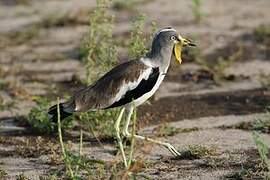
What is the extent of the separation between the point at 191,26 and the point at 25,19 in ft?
7.85

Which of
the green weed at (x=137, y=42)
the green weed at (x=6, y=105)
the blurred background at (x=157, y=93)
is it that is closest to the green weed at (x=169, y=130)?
the blurred background at (x=157, y=93)

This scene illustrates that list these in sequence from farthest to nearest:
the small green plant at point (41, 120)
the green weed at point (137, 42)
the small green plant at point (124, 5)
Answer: the small green plant at point (124, 5) < the small green plant at point (41, 120) < the green weed at point (137, 42)

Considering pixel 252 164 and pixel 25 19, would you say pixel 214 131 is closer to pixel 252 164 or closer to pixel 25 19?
pixel 252 164

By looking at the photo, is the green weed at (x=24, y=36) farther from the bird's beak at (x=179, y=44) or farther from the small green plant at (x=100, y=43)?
the bird's beak at (x=179, y=44)

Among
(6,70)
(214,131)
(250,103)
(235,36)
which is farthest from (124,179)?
(235,36)

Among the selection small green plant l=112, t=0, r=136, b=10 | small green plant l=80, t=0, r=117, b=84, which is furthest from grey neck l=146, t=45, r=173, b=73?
small green plant l=112, t=0, r=136, b=10

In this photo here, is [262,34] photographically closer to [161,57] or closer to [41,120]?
[41,120]

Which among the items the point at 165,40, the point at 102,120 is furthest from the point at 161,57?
the point at 102,120

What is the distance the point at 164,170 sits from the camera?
529 centimetres

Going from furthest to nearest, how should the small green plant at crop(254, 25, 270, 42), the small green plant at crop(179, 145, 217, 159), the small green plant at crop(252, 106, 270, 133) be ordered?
the small green plant at crop(254, 25, 270, 42)
the small green plant at crop(252, 106, 270, 133)
the small green plant at crop(179, 145, 217, 159)

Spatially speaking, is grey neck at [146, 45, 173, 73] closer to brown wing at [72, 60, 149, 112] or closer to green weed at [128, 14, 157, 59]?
brown wing at [72, 60, 149, 112]

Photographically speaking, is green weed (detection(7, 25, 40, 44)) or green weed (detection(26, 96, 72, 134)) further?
green weed (detection(7, 25, 40, 44))

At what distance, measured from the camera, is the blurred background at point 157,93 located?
18.1ft

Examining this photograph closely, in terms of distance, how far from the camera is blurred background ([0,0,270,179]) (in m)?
5.52
